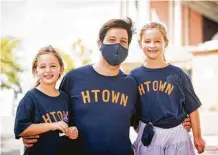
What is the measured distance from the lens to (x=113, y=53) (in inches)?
91.7

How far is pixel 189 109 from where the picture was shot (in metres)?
2.55

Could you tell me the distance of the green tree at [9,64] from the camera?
545 inches

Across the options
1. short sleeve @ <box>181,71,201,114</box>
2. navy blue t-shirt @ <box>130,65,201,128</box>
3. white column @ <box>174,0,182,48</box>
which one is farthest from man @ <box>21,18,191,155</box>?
white column @ <box>174,0,182,48</box>

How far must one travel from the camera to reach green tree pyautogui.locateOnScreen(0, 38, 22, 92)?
→ 1385 cm

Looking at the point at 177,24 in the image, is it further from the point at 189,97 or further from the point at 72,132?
the point at 72,132

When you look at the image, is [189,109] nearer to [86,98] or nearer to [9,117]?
[86,98]

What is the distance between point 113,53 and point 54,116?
501 mm

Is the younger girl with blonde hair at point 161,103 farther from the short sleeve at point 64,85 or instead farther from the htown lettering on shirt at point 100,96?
the short sleeve at point 64,85

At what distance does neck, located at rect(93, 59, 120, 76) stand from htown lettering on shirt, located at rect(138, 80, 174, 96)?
0.20m

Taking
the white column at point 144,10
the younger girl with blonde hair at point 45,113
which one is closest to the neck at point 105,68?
the younger girl with blonde hair at point 45,113

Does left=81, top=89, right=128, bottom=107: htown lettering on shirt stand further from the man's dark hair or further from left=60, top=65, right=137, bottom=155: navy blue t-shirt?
the man's dark hair

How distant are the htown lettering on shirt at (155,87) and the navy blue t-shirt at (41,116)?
52 centimetres

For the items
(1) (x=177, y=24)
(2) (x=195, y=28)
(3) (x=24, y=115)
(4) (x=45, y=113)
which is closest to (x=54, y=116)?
(4) (x=45, y=113)

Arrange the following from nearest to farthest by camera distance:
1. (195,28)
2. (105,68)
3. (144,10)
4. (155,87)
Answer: (105,68) → (155,87) → (195,28) → (144,10)
